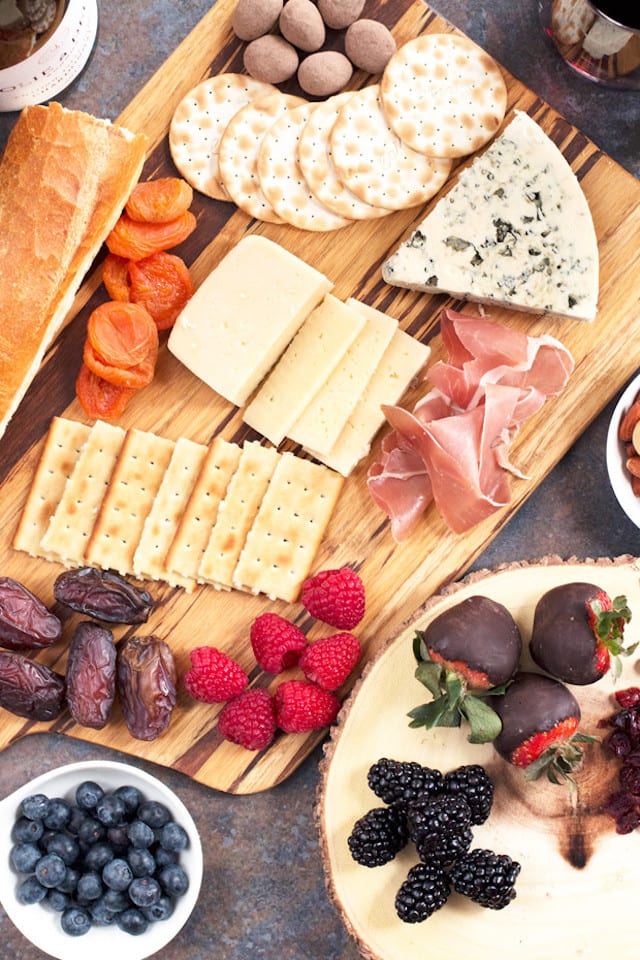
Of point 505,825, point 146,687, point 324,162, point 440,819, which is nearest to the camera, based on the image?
point 440,819

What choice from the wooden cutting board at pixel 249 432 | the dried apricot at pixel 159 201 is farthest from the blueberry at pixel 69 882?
the dried apricot at pixel 159 201

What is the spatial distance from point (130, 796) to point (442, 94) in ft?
6.81

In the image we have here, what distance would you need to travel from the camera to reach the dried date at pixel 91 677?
2486mm

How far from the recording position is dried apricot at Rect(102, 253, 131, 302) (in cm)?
260

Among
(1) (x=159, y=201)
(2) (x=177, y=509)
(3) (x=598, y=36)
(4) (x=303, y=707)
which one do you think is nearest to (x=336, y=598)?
(4) (x=303, y=707)

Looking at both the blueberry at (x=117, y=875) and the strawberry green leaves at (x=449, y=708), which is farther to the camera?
the blueberry at (x=117, y=875)

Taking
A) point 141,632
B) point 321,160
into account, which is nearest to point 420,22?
point 321,160

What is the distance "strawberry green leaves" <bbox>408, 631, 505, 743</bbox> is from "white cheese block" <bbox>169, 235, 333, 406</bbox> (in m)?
0.88

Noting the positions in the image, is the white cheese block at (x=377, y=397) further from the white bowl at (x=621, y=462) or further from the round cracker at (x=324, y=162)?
the white bowl at (x=621, y=462)

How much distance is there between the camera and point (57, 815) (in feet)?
8.15

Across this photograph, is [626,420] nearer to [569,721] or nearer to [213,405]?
[569,721]

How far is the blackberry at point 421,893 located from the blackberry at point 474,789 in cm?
16

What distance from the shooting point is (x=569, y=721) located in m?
2.23

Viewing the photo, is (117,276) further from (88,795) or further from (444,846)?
(444,846)
